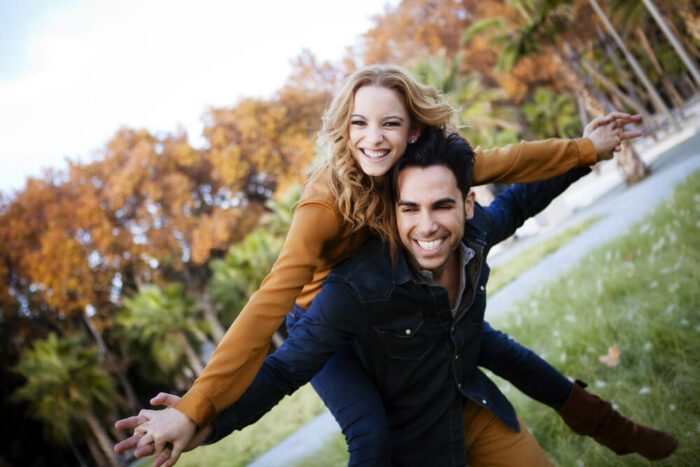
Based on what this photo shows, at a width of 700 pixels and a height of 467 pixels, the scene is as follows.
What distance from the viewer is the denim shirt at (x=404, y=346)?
7.10ft

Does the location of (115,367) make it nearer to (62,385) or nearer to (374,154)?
(62,385)

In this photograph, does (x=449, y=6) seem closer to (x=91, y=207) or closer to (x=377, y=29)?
(x=377, y=29)

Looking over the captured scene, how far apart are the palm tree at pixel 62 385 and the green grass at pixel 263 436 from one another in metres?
7.18

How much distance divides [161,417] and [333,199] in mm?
1385

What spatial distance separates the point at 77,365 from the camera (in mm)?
17703

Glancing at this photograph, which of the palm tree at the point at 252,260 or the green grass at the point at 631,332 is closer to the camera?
the green grass at the point at 631,332

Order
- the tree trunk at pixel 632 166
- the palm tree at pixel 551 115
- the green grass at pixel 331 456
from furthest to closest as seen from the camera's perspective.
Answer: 1. the palm tree at pixel 551 115
2. the tree trunk at pixel 632 166
3. the green grass at pixel 331 456

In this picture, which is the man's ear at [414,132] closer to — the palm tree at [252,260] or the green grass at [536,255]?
the green grass at [536,255]

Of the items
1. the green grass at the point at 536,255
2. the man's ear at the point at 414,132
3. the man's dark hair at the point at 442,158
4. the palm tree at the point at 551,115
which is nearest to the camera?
the man's dark hair at the point at 442,158

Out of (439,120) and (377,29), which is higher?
(377,29)

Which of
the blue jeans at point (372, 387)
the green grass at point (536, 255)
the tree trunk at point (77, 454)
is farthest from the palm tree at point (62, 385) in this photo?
the blue jeans at point (372, 387)

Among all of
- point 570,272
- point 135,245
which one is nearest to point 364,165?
point 570,272

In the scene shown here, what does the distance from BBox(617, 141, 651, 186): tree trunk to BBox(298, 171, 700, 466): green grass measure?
772 centimetres

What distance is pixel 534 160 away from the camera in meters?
2.96
